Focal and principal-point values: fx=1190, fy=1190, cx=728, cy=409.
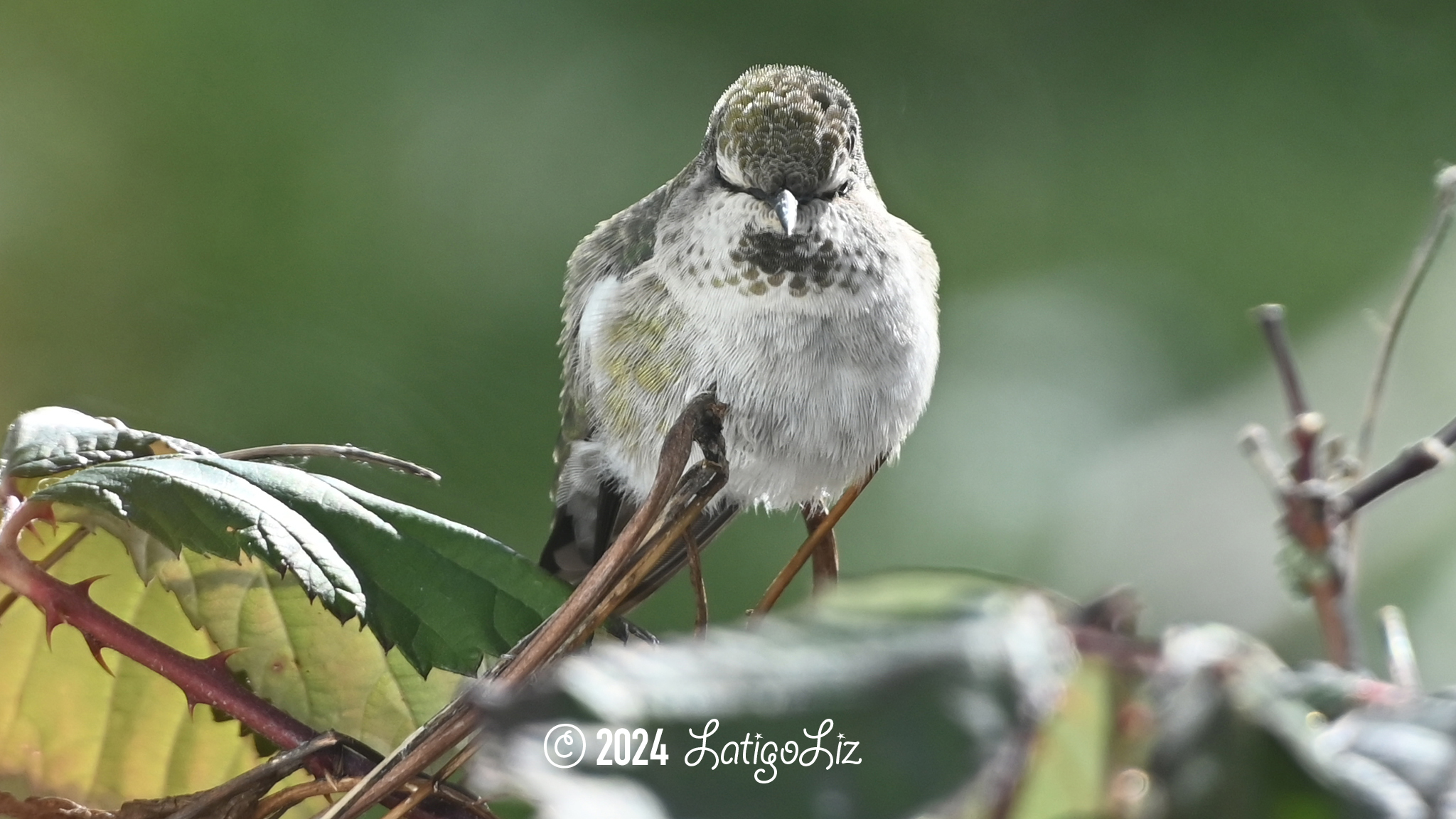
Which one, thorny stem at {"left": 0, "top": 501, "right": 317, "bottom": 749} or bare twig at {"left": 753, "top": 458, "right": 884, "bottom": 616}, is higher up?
bare twig at {"left": 753, "top": 458, "right": 884, "bottom": 616}

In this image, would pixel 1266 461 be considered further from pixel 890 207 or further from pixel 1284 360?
pixel 890 207

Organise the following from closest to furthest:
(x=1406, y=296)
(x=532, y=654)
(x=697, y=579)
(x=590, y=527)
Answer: (x=1406, y=296) → (x=532, y=654) → (x=697, y=579) → (x=590, y=527)

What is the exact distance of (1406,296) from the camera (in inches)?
14.1

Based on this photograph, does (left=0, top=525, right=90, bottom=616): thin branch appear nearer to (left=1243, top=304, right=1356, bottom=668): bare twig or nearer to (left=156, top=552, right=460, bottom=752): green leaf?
(left=156, top=552, right=460, bottom=752): green leaf

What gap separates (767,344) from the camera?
89cm

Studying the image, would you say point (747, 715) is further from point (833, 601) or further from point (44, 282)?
point (44, 282)

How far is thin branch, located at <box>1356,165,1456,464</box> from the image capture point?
0.34 metres

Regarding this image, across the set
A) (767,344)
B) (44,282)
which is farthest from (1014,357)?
(44,282)

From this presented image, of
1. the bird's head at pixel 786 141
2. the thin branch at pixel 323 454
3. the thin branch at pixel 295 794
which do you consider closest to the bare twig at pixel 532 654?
the thin branch at pixel 295 794

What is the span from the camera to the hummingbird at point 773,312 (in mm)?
899

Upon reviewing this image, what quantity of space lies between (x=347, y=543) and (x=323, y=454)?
8cm

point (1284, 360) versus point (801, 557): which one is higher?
point (801, 557)

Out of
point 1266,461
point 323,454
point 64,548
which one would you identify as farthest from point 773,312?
point 1266,461
